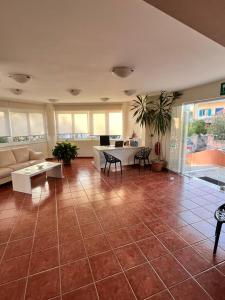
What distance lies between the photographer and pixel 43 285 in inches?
69.7

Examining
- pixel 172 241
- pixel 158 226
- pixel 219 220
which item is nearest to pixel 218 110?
pixel 219 220

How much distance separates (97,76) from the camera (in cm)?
339

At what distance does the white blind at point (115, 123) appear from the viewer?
8.05m

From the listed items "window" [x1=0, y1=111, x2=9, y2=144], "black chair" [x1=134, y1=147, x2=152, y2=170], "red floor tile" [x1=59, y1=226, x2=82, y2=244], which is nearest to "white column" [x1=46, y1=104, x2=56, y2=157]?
"window" [x1=0, y1=111, x2=9, y2=144]

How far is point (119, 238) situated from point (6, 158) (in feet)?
14.5

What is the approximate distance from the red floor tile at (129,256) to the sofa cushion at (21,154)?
4.72 metres

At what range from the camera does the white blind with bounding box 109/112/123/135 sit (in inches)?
317

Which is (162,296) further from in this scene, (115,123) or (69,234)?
(115,123)

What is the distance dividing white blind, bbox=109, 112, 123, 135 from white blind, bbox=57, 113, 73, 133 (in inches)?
77.0

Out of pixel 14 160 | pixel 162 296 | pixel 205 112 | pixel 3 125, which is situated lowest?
pixel 162 296

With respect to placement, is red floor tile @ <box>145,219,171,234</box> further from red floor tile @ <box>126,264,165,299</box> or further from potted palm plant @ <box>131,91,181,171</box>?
potted palm plant @ <box>131,91,181,171</box>

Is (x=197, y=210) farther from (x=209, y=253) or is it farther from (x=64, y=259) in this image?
(x=64, y=259)

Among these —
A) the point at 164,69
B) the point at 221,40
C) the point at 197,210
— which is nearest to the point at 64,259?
the point at 197,210

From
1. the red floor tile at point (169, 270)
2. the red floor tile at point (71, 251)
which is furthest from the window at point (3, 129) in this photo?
the red floor tile at point (169, 270)
